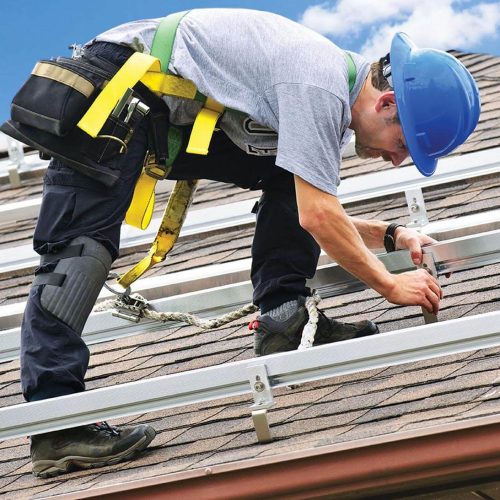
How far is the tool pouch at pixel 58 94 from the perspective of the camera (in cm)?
328

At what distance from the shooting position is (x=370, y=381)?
360 centimetres

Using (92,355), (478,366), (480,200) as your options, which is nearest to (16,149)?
(92,355)

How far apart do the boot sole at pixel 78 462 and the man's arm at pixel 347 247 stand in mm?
783

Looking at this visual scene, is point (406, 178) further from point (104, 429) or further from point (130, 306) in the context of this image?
point (104, 429)

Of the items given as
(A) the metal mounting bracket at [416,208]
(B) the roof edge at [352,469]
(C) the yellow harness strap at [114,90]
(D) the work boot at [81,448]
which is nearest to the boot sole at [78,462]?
(D) the work boot at [81,448]

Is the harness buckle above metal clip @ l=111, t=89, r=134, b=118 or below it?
below

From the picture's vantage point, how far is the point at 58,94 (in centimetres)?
330

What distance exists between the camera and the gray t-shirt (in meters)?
3.13

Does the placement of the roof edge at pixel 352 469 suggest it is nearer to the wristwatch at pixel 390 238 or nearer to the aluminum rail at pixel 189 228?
the wristwatch at pixel 390 238

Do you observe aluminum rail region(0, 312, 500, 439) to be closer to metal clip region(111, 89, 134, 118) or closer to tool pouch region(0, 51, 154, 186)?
tool pouch region(0, 51, 154, 186)

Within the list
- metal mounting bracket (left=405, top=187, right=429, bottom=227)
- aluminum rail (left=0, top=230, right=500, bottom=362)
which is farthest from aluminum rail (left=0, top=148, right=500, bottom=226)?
aluminum rail (left=0, top=230, right=500, bottom=362)

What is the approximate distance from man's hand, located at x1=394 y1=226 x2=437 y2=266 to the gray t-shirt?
1.33 ft

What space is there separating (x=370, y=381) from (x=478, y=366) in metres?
0.35

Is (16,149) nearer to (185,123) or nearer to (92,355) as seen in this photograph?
(92,355)
